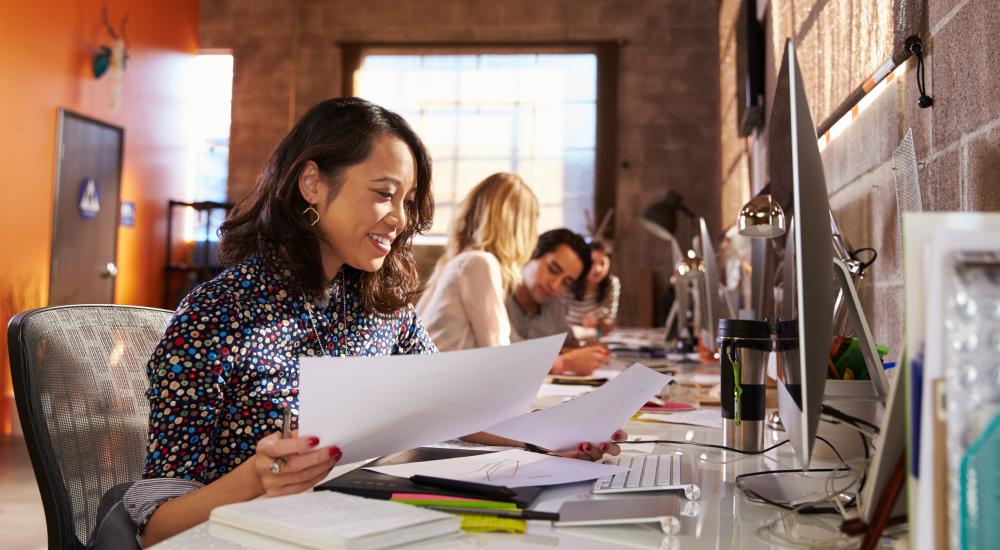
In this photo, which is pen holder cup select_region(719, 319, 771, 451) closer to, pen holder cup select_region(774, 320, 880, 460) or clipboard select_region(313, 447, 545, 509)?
pen holder cup select_region(774, 320, 880, 460)

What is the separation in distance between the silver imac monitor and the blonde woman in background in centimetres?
184

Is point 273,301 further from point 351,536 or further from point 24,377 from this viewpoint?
point 351,536

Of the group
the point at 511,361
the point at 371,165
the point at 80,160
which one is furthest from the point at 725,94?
the point at 511,361

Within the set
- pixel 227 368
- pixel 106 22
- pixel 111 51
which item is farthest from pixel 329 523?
pixel 106 22

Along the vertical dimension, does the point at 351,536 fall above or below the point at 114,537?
above

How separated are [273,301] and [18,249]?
4511mm

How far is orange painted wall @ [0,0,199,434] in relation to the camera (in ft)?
16.2

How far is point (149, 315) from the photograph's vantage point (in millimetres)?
1458

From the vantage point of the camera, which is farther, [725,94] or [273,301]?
[725,94]

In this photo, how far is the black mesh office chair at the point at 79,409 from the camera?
3.90ft

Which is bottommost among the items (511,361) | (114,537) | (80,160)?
(114,537)

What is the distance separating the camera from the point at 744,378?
1183 millimetres

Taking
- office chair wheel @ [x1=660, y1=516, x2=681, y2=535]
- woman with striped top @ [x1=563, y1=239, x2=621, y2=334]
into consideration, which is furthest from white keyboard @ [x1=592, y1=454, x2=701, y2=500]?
woman with striped top @ [x1=563, y1=239, x2=621, y2=334]

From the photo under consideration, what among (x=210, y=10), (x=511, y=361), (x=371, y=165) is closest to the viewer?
(x=511, y=361)
